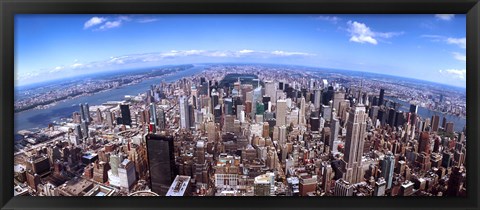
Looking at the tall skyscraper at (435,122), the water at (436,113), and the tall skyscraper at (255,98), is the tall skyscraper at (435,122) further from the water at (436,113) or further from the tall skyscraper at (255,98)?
the tall skyscraper at (255,98)

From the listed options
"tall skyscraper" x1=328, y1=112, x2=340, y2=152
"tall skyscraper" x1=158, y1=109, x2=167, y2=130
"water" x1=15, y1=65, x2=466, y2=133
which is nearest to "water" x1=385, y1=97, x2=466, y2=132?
"water" x1=15, y1=65, x2=466, y2=133

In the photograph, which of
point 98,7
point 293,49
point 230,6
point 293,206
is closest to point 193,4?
point 230,6

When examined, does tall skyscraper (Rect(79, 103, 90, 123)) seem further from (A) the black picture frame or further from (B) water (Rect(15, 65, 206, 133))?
(A) the black picture frame

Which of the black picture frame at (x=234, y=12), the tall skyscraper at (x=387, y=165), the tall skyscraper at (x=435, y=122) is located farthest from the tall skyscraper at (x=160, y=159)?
the tall skyscraper at (x=435, y=122)

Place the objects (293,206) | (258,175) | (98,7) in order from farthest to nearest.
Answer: (258,175)
(293,206)
(98,7)

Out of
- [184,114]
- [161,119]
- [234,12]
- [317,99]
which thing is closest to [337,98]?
[317,99]

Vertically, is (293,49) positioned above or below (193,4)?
below

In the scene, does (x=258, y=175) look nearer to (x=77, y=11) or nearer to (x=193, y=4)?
(x=193, y=4)
